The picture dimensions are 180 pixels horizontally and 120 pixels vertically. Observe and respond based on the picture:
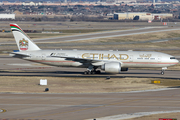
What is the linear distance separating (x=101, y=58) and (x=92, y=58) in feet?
5.52

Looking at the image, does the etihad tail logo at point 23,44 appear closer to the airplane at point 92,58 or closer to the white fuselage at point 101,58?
the airplane at point 92,58

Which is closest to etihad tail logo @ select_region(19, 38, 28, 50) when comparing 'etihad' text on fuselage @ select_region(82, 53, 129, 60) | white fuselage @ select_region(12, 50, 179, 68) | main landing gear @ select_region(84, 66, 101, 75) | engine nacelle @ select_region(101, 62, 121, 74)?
white fuselage @ select_region(12, 50, 179, 68)

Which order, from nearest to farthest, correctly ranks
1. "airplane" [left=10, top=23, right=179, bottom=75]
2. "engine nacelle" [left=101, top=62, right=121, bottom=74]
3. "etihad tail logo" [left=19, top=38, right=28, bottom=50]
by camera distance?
1. "engine nacelle" [left=101, top=62, right=121, bottom=74]
2. "airplane" [left=10, top=23, right=179, bottom=75]
3. "etihad tail logo" [left=19, top=38, right=28, bottom=50]

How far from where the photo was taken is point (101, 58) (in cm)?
5641

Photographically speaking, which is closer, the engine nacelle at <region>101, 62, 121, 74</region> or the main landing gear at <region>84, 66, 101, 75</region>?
the engine nacelle at <region>101, 62, 121, 74</region>

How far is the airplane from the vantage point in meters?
56.2

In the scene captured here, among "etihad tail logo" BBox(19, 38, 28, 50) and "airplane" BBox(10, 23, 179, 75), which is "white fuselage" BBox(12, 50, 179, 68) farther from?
"etihad tail logo" BBox(19, 38, 28, 50)

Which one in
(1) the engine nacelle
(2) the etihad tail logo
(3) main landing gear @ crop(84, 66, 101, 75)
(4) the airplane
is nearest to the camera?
(1) the engine nacelle

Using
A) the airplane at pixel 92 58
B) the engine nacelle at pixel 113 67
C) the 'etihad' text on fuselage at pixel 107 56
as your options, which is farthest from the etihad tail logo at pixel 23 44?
the engine nacelle at pixel 113 67

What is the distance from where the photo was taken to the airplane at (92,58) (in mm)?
56219

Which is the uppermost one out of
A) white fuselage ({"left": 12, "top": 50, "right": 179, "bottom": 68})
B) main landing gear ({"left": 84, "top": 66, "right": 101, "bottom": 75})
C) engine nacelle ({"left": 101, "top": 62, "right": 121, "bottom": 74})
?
white fuselage ({"left": 12, "top": 50, "right": 179, "bottom": 68})

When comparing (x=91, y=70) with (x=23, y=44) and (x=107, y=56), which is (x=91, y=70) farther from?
(x=23, y=44)

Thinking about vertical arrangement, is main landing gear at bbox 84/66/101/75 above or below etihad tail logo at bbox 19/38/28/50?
below

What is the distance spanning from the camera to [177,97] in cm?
3862
